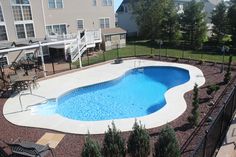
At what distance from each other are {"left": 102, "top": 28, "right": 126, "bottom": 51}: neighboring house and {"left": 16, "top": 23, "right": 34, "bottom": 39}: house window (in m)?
10.1

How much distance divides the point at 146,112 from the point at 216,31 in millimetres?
23408

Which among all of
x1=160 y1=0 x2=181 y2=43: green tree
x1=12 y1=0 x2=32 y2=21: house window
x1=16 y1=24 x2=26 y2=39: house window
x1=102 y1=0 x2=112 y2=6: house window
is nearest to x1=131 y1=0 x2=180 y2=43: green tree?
x1=160 y1=0 x2=181 y2=43: green tree

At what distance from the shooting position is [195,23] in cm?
2956

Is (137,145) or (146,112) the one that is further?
(146,112)

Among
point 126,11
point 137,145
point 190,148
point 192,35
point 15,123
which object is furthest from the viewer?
point 126,11

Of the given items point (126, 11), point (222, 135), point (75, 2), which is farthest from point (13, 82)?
point (126, 11)

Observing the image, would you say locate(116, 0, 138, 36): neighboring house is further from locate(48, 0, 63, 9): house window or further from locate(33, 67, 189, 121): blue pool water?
locate(33, 67, 189, 121): blue pool water

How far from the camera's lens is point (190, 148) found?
7.82 metres

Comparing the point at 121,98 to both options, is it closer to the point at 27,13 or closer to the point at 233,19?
the point at 27,13

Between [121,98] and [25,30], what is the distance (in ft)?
49.0

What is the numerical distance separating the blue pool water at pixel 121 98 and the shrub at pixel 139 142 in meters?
5.57

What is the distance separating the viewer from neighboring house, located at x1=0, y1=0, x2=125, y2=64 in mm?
22047

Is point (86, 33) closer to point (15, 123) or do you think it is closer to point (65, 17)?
point (65, 17)

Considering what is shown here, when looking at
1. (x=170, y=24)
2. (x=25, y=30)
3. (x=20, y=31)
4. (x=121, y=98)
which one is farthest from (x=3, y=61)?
(x=170, y=24)
